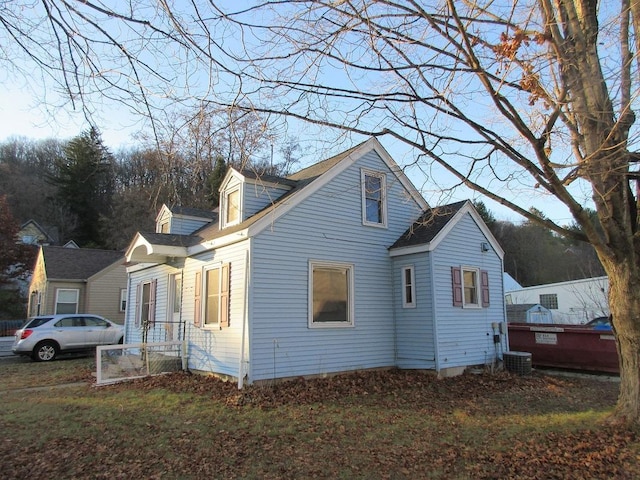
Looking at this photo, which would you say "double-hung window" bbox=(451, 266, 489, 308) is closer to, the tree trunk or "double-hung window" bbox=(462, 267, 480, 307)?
"double-hung window" bbox=(462, 267, 480, 307)

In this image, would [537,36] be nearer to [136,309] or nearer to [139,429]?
[139,429]

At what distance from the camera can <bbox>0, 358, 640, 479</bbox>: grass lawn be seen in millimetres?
5148

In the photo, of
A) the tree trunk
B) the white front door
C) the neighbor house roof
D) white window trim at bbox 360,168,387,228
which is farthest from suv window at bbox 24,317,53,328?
the neighbor house roof

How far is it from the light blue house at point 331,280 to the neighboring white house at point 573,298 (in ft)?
64.2

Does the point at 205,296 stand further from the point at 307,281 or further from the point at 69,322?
the point at 69,322

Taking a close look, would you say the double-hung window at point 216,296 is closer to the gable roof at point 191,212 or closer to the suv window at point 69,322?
the gable roof at point 191,212

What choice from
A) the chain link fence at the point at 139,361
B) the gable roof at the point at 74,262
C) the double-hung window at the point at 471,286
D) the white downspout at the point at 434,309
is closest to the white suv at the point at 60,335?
the chain link fence at the point at 139,361

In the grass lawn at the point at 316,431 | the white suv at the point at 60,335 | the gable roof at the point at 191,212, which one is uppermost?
the gable roof at the point at 191,212

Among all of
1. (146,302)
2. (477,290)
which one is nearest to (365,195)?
(477,290)

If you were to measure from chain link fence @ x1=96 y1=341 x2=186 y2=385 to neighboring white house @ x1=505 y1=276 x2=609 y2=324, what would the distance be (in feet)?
83.0

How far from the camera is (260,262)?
981cm

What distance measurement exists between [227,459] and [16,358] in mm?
16477

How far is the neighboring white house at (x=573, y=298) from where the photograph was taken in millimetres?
28500

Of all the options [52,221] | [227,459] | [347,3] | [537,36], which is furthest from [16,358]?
[52,221]
